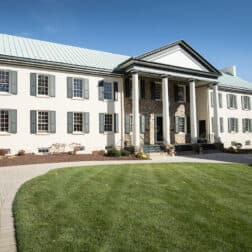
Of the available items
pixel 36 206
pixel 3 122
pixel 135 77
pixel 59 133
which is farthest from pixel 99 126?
pixel 36 206

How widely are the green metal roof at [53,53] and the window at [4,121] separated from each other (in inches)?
163

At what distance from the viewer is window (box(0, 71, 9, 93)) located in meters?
17.4

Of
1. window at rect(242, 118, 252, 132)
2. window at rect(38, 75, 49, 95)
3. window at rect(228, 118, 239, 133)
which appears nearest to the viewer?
window at rect(38, 75, 49, 95)

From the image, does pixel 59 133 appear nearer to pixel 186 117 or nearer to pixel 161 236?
pixel 186 117

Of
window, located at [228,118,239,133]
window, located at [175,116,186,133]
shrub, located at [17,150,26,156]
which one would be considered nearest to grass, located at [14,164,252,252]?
shrub, located at [17,150,26,156]

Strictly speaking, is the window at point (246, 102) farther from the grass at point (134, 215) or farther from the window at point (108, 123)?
the grass at point (134, 215)

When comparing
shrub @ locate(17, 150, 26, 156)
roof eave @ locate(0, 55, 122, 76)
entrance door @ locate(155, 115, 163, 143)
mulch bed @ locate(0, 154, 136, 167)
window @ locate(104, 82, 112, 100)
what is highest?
roof eave @ locate(0, 55, 122, 76)

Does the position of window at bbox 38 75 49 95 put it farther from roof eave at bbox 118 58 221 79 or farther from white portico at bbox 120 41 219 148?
white portico at bbox 120 41 219 148

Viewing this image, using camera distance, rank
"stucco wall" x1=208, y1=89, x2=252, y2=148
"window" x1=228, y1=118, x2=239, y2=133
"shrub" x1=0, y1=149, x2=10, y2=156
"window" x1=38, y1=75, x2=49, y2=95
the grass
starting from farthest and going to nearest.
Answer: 1. "window" x1=228, y1=118, x2=239, y2=133
2. "stucco wall" x1=208, y1=89, x2=252, y2=148
3. "window" x1=38, y1=75, x2=49, y2=95
4. "shrub" x1=0, y1=149, x2=10, y2=156
5. the grass

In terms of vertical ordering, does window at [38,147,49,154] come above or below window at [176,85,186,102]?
below

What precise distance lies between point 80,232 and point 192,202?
3082 millimetres

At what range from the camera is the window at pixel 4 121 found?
56.7 feet

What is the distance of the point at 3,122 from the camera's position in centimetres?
1734

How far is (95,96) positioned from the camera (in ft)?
67.9
